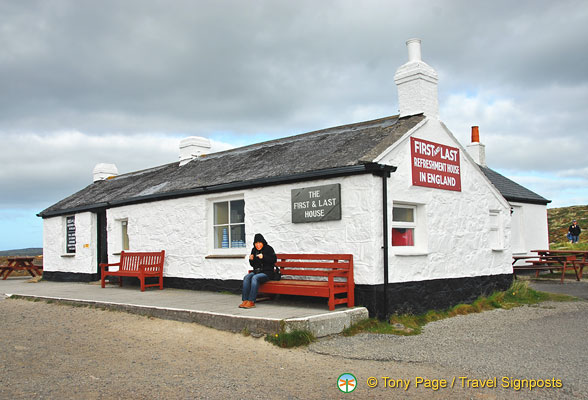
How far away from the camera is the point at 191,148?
662 inches

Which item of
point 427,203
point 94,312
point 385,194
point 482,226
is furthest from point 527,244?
point 94,312

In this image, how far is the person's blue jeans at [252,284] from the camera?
9.49 m

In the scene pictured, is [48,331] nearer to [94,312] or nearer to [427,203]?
[94,312]

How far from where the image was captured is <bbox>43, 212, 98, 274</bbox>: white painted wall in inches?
→ 660

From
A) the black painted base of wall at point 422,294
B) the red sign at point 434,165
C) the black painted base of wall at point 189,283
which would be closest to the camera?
the black painted base of wall at point 422,294

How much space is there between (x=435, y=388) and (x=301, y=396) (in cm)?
144

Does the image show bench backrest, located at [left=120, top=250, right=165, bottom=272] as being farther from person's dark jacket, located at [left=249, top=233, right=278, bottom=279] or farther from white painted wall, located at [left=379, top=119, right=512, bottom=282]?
white painted wall, located at [left=379, top=119, right=512, bottom=282]

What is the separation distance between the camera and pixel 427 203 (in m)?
10.5

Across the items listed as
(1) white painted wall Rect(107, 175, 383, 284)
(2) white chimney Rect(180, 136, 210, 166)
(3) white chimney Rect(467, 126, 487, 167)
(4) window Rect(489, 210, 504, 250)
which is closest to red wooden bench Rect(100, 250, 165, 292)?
(1) white painted wall Rect(107, 175, 383, 284)

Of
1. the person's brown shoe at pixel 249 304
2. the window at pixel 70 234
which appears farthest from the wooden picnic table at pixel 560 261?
the window at pixel 70 234

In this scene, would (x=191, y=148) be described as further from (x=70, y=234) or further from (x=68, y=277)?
(x=68, y=277)

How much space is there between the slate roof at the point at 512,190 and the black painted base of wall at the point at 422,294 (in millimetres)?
8406

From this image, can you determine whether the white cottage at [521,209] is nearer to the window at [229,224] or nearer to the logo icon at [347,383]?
the window at [229,224]

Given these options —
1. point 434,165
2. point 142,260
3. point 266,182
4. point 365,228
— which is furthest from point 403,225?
point 142,260
